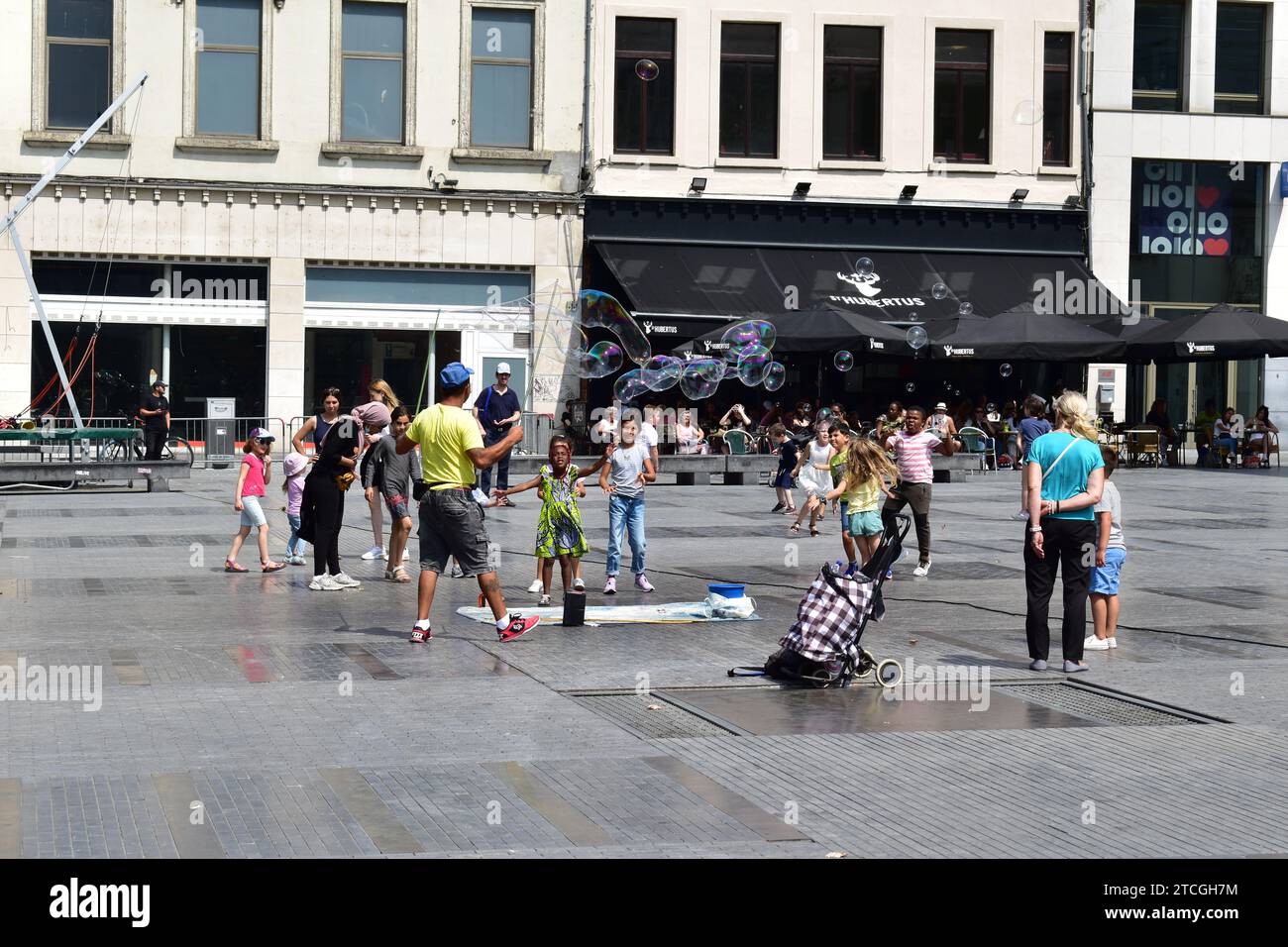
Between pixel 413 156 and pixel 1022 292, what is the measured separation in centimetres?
1190

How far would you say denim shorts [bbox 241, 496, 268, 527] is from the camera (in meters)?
15.4

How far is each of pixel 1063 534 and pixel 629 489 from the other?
189 inches

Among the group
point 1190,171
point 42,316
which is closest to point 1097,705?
point 42,316

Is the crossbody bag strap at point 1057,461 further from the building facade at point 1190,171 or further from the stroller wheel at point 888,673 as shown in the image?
the building facade at point 1190,171

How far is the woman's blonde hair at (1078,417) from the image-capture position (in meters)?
10.6

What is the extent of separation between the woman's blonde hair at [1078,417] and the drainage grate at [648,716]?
319 cm

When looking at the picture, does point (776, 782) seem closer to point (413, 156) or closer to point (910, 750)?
point (910, 750)

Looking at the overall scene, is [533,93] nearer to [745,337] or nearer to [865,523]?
[745,337]

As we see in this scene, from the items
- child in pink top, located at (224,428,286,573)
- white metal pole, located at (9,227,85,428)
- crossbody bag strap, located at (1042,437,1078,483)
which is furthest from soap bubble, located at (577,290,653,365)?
crossbody bag strap, located at (1042,437,1078,483)

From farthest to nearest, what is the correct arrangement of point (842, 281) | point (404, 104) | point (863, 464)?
point (842, 281), point (404, 104), point (863, 464)

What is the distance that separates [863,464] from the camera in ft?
48.2

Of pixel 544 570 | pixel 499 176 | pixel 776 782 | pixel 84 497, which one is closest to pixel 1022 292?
pixel 499 176

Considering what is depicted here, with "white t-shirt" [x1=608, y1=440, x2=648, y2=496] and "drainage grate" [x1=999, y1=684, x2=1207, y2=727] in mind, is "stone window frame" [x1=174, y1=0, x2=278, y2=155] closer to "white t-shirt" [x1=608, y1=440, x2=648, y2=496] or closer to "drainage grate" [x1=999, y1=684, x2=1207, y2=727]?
"white t-shirt" [x1=608, y1=440, x2=648, y2=496]

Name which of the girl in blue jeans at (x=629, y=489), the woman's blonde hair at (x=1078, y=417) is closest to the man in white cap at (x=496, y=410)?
the girl in blue jeans at (x=629, y=489)
